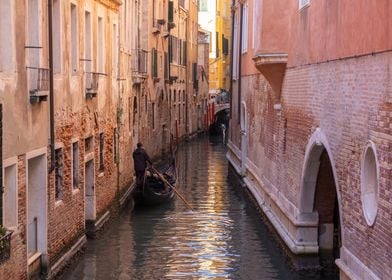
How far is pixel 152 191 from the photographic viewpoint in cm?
1917

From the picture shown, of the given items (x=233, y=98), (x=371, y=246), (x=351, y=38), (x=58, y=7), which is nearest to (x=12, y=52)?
(x=58, y=7)

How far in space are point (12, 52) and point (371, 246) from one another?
4543 millimetres

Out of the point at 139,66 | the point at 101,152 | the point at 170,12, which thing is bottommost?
the point at 101,152

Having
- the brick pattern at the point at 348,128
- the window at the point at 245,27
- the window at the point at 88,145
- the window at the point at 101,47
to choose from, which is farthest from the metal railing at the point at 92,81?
the window at the point at 245,27

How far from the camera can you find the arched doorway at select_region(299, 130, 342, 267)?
1189 cm

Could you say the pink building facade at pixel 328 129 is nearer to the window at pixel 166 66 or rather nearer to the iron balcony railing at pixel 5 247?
the iron balcony railing at pixel 5 247

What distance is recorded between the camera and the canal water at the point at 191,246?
41.9 feet

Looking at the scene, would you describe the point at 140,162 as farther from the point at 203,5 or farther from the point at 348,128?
the point at 203,5

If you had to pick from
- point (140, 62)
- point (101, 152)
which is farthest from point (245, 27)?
point (101, 152)

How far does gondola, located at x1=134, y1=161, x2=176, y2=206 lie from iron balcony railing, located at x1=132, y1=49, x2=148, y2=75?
339 cm

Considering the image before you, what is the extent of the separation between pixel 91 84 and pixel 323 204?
15.8ft

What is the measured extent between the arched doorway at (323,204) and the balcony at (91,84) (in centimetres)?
435

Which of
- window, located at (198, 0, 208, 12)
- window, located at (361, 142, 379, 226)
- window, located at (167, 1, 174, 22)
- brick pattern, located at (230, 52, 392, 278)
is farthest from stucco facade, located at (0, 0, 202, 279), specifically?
window, located at (198, 0, 208, 12)

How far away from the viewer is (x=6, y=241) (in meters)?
8.80
